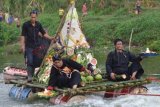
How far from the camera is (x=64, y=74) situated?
11.1m

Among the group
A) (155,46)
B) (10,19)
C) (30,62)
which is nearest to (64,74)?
(30,62)

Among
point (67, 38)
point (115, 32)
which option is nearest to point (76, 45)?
point (67, 38)

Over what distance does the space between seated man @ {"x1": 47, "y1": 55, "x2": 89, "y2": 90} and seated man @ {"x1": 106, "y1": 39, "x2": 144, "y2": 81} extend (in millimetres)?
946

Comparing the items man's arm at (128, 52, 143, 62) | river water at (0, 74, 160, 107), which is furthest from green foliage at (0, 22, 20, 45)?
man's arm at (128, 52, 143, 62)

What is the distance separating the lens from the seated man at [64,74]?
35.9ft

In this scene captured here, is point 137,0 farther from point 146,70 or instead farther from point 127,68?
point 127,68

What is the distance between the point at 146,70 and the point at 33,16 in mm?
6396

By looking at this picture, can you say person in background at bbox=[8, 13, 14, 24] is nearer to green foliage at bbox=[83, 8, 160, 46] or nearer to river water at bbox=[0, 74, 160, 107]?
green foliage at bbox=[83, 8, 160, 46]

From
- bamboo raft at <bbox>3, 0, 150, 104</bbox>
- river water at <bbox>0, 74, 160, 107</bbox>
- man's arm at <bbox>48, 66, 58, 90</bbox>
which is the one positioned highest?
man's arm at <bbox>48, 66, 58, 90</bbox>

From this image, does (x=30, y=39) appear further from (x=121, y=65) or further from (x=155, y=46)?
(x=155, y=46)

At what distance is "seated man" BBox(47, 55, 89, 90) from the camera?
10938 millimetres

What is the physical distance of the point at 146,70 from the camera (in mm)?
17344

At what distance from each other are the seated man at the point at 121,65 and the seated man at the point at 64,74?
0.95 m

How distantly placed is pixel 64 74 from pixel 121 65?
5.04ft
